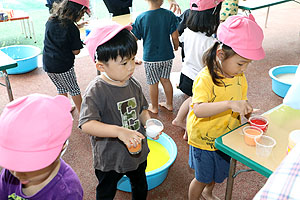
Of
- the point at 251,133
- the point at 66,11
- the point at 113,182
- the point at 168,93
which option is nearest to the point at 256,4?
the point at 168,93

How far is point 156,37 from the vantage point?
9.10 feet

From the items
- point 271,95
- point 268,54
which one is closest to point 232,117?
point 271,95

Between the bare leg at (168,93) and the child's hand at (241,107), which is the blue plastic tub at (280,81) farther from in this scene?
the child's hand at (241,107)

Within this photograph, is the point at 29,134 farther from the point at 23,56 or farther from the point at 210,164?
the point at 23,56

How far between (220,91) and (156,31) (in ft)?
4.37

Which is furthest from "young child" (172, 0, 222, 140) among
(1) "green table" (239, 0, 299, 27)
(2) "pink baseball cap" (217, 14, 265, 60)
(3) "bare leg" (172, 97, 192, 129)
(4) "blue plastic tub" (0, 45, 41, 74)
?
(4) "blue plastic tub" (0, 45, 41, 74)

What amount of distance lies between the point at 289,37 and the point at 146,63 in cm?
374

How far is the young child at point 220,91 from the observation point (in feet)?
4.93

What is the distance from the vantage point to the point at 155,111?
10.4 ft

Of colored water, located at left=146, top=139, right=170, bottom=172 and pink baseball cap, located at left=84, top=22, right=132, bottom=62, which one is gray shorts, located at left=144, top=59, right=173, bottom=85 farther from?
pink baseball cap, located at left=84, top=22, right=132, bottom=62

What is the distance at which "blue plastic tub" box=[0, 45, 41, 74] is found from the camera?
3.92m

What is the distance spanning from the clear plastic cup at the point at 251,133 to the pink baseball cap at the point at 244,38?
1.21 ft

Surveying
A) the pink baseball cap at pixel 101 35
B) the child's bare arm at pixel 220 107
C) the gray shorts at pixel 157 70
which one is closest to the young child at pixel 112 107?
the pink baseball cap at pixel 101 35

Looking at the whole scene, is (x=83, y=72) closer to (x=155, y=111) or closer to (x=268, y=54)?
(x=155, y=111)
